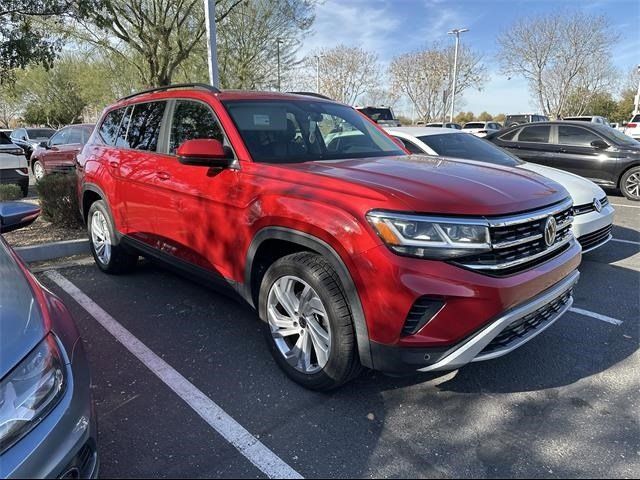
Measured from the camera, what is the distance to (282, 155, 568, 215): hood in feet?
7.74

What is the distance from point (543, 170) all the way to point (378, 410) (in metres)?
4.56

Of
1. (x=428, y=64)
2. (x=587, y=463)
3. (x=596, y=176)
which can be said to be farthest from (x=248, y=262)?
(x=428, y=64)

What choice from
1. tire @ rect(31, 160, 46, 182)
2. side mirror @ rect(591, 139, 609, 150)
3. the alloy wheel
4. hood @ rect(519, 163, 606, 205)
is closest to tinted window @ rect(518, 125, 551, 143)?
side mirror @ rect(591, 139, 609, 150)

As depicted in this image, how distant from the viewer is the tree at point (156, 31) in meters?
14.4

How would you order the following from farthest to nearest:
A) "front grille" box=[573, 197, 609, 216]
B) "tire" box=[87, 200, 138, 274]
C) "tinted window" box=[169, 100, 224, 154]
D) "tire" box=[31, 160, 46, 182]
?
"tire" box=[31, 160, 46, 182] < "front grille" box=[573, 197, 609, 216] < "tire" box=[87, 200, 138, 274] < "tinted window" box=[169, 100, 224, 154]

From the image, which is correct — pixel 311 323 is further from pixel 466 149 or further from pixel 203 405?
pixel 466 149

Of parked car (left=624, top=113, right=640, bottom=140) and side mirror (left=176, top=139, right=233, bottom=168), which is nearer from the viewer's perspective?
side mirror (left=176, top=139, right=233, bottom=168)

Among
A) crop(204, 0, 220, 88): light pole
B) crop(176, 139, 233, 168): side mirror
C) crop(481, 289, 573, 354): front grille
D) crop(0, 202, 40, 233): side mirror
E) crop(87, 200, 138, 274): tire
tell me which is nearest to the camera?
crop(481, 289, 573, 354): front grille

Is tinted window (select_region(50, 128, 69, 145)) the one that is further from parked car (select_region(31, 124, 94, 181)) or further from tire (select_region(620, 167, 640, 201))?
tire (select_region(620, 167, 640, 201))

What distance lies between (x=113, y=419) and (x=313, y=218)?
5.20ft

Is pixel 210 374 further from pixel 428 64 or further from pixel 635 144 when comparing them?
pixel 428 64

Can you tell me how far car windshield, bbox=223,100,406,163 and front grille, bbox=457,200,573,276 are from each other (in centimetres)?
137

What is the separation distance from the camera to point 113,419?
8.34ft

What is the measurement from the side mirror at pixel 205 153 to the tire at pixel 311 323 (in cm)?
83
